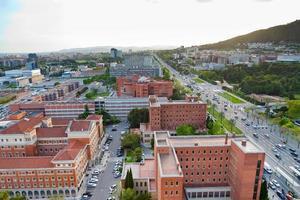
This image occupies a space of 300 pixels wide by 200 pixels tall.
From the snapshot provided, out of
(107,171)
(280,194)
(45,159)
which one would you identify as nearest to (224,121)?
(280,194)

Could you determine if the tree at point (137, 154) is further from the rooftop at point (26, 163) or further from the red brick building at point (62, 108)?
the red brick building at point (62, 108)

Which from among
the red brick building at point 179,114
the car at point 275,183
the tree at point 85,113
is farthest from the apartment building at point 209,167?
the tree at point 85,113

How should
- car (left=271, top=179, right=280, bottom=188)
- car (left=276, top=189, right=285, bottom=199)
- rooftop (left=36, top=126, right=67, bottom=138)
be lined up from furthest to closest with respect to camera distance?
rooftop (left=36, top=126, right=67, bottom=138)
car (left=271, top=179, right=280, bottom=188)
car (left=276, top=189, right=285, bottom=199)

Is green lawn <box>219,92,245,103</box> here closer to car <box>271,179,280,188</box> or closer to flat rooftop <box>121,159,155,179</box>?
car <box>271,179,280,188</box>

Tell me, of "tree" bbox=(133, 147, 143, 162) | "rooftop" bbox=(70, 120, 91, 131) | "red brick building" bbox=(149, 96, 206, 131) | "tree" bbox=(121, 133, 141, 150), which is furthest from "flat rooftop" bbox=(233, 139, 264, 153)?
"rooftop" bbox=(70, 120, 91, 131)

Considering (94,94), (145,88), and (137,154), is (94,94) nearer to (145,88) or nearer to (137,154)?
(145,88)
